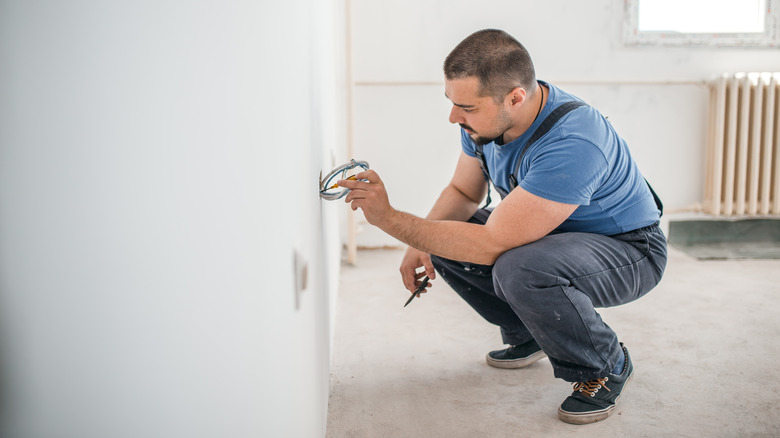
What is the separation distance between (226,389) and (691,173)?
11.4 ft

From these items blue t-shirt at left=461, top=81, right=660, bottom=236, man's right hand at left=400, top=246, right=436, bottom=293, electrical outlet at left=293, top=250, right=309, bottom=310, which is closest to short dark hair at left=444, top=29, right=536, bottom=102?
blue t-shirt at left=461, top=81, right=660, bottom=236

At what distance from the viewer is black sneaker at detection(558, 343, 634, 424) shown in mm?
1459

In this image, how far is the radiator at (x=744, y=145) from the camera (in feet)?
10.7

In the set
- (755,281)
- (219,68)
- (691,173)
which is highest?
(219,68)


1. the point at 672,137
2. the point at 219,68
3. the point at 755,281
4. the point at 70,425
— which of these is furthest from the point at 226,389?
the point at 672,137

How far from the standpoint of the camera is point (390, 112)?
334 centimetres

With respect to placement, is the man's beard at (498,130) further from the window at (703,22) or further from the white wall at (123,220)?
the window at (703,22)

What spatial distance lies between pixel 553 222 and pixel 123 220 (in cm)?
110

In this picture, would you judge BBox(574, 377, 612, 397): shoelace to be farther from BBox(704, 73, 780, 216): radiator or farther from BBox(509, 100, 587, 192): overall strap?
BBox(704, 73, 780, 216): radiator

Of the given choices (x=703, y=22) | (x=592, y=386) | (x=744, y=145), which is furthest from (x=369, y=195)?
(x=703, y=22)

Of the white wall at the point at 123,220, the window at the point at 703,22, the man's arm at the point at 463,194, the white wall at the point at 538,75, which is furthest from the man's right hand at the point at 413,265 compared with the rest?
the window at the point at 703,22

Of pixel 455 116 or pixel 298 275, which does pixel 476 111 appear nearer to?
pixel 455 116

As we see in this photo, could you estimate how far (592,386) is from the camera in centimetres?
148

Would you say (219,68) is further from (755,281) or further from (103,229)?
(755,281)
